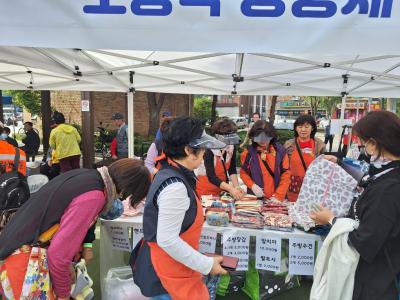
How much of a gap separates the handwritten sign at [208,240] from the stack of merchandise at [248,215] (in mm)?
185

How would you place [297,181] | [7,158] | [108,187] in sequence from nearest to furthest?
[108,187] → [7,158] → [297,181]

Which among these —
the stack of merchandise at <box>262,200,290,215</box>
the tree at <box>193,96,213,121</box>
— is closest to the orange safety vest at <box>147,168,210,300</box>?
the stack of merchandise at <box>262,200,290,215</box>

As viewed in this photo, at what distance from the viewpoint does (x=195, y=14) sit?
148 cm

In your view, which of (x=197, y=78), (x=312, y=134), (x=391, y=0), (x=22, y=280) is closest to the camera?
(x=391, y=0)

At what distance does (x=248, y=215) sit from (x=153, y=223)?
1.09 m

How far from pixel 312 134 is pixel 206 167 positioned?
3.92 ft

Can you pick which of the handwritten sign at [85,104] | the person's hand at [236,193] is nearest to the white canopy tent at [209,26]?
the person's hand at [236,193]

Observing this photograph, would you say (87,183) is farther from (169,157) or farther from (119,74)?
(119,74)

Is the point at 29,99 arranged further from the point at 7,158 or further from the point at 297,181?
the point at 297,181

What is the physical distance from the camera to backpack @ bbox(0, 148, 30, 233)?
2.14 meters

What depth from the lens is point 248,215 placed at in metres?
2.41

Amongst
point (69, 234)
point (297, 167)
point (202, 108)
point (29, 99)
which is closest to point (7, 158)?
point (69, 234)

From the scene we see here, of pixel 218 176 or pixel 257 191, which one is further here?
pixel 218 176

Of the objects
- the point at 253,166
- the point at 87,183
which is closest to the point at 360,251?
the point at 87,183
